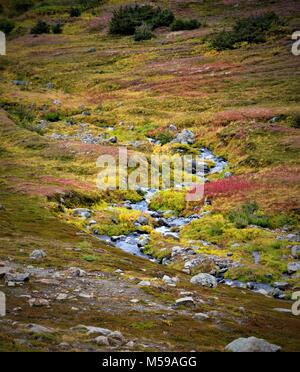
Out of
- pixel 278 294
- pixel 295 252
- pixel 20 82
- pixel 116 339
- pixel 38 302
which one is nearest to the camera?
pixel 116 339

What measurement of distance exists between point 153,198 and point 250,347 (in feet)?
77.3

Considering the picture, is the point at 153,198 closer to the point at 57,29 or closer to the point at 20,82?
the point at 20,82

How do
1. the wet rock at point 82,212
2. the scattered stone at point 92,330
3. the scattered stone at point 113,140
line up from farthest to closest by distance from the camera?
the scattered stone at point 113,140 < the wet rock at point 82,212 < the scattered stone at point 92,330

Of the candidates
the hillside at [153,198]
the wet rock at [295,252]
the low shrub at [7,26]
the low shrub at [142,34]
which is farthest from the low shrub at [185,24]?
the wet rock at [295,252]

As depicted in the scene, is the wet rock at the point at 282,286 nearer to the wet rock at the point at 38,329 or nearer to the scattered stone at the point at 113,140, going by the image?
the wet rock at the point at 38,329

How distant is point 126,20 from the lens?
97188mm

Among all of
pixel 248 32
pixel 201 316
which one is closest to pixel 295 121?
pixel 248 32

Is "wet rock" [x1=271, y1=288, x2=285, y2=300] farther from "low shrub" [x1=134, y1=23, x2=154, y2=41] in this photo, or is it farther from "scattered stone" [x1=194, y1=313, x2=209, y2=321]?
"low shrub" [x1=134, y1=23, x2=154, y2=41]

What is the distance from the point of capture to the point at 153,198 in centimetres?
3659

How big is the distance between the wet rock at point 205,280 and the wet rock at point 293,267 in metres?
3.70

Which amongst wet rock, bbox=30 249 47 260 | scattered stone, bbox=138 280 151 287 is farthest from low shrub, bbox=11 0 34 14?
scattered stone, bbox=138 280 151 287

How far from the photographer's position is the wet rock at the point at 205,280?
23198 millimetres

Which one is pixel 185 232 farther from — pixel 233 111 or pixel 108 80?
pixel 108 80

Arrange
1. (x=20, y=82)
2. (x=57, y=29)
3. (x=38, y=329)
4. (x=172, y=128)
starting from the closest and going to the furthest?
(x=38, y=329) → (x=172, y=128) → (x=20, y=82) → (x=57, y=29)
